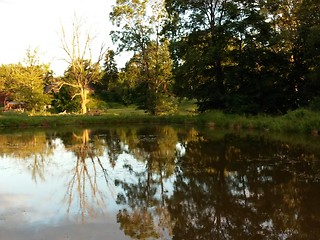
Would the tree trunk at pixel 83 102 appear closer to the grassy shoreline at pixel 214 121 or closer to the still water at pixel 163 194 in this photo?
the grassy shoreline at pixel 214 121

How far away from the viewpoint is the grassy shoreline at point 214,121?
2075 cm

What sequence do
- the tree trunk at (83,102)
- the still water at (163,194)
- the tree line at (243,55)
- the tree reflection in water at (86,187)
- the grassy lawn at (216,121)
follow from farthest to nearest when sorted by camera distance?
the tree trunk at (83,102) < the tree line at (243,55) < the grassy lawn at (216,121) < the tree reflection in water at (86,187) < the still water at (163,194)

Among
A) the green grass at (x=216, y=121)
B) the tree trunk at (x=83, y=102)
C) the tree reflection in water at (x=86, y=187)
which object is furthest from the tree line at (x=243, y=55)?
the tree reflection in water at (x=86, y=187)

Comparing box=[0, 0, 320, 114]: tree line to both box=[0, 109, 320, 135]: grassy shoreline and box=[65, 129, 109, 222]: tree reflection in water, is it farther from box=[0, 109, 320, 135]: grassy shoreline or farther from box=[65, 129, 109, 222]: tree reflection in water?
box=[65, 129, 109, 222]: tree reflection in water

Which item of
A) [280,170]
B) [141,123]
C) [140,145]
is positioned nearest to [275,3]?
[141,123]

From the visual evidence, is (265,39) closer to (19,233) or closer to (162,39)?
(162,39)

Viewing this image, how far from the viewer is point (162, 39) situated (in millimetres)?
38281

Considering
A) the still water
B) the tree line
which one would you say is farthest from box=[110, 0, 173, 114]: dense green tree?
the still water

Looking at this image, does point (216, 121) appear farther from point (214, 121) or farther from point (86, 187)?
point (86, 187)

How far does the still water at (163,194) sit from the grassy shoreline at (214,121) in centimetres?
632

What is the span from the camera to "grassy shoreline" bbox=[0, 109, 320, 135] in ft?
68.1

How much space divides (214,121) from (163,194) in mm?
21493

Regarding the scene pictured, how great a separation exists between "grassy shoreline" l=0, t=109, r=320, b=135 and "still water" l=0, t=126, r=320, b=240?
20.7 feet

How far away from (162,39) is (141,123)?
1012 centimetres
